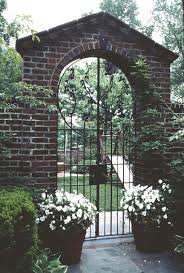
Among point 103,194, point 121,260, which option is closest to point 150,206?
point 121,260

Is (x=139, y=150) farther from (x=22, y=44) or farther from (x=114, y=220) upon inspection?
(x=22, y=44)

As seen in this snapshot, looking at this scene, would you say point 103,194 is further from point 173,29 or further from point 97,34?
point 173,29

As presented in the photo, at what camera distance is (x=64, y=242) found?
4562 millimetres

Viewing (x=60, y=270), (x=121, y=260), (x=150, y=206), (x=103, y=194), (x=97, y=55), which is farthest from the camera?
(x=103, y=194)

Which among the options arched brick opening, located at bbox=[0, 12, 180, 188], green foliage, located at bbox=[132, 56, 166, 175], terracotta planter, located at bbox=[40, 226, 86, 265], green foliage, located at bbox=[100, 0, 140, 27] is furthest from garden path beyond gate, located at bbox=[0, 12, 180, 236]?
green foliage, located at bbox=[100, 0, 140, 27]

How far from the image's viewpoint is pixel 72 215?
4.49 metres

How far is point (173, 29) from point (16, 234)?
62.6ft

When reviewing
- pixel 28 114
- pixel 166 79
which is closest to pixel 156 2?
pixel 166 79

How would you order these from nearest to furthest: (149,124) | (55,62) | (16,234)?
(16,234) < (55,62) < (149,124)

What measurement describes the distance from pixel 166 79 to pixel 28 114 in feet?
8.32

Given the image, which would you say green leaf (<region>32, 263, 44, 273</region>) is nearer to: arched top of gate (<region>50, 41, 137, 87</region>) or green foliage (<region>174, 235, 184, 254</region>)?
green foliage (<region>174, 235, 184, 254</region>)

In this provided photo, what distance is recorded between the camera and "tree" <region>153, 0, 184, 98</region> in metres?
19.7

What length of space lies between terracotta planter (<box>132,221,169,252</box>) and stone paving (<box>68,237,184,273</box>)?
0.35 feet

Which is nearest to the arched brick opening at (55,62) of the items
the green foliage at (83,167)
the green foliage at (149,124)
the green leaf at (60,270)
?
the green foliage at (149,124)
